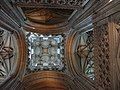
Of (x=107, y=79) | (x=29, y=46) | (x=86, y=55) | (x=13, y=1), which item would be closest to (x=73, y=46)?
(x=86, y=55)

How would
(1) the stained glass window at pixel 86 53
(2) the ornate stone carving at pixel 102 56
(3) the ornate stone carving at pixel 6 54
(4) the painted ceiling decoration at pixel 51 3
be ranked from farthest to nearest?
(1) the stained glass window at pixel 86 53 → (3) the ornate stone carving at pixel 6 54 → (4) the painted ceiling decoration at pixel 51 3 → (2) the ornate stone carving at pixel 102 56

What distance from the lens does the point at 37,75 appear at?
15.2 metres

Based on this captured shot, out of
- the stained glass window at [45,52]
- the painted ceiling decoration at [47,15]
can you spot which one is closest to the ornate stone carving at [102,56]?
the painted ceiling decoration at [47,15]

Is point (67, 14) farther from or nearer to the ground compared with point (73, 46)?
farther from the ground

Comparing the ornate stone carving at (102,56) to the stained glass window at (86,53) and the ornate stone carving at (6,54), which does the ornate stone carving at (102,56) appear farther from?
the ornate stone carving at (6,54)

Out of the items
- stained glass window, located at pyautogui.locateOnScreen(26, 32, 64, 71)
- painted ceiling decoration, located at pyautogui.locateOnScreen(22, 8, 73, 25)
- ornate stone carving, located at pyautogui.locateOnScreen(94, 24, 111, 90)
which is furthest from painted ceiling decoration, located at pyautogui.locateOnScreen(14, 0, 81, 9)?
stained glass window, located at pyautogui.locateOnScreen(26, 32, 64, 71)

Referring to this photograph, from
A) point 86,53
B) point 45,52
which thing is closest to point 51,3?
point 86,53

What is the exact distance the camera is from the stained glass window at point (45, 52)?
15.4 metres

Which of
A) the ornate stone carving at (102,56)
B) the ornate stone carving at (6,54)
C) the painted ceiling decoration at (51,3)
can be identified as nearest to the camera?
the ornate stone carving at (102,56)

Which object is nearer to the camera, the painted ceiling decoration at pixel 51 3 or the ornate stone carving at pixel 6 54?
the painted ceiling decoration at pixel 51 3

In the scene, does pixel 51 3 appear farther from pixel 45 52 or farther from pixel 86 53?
pixel 45 52

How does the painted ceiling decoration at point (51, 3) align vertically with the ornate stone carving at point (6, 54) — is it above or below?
above

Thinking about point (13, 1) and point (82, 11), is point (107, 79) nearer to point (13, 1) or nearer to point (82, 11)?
point (82, 11)

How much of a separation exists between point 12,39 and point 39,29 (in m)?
1.53
